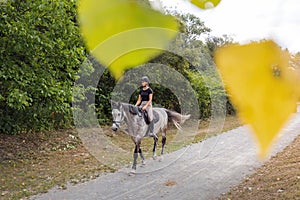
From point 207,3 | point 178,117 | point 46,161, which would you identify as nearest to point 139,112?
point 178,117

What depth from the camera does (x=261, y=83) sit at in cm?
18

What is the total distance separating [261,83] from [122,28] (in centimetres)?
11

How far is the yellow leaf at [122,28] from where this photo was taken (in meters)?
0.24

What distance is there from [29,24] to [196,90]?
0.29m

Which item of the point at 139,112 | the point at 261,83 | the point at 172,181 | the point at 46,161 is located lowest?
the point at 172,181

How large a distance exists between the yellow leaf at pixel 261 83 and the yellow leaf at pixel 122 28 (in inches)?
2.9

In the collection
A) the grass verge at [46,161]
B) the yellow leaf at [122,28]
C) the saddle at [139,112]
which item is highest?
the saddle at [139,112]

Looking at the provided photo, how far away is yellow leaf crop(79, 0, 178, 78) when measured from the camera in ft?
0.80

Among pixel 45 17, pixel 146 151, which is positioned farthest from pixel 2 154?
pixel 45 17

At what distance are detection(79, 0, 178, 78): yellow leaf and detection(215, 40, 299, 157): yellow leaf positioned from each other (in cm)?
7

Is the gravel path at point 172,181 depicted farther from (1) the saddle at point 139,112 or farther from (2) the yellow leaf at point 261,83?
(2) the yellow leaf at point 261,83

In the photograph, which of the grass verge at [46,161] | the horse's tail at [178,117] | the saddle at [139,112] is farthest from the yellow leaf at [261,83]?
the grass verge at [46,161]

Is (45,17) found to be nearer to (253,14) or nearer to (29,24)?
(29,24)

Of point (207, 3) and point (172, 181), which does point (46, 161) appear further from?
point (207, 3)
